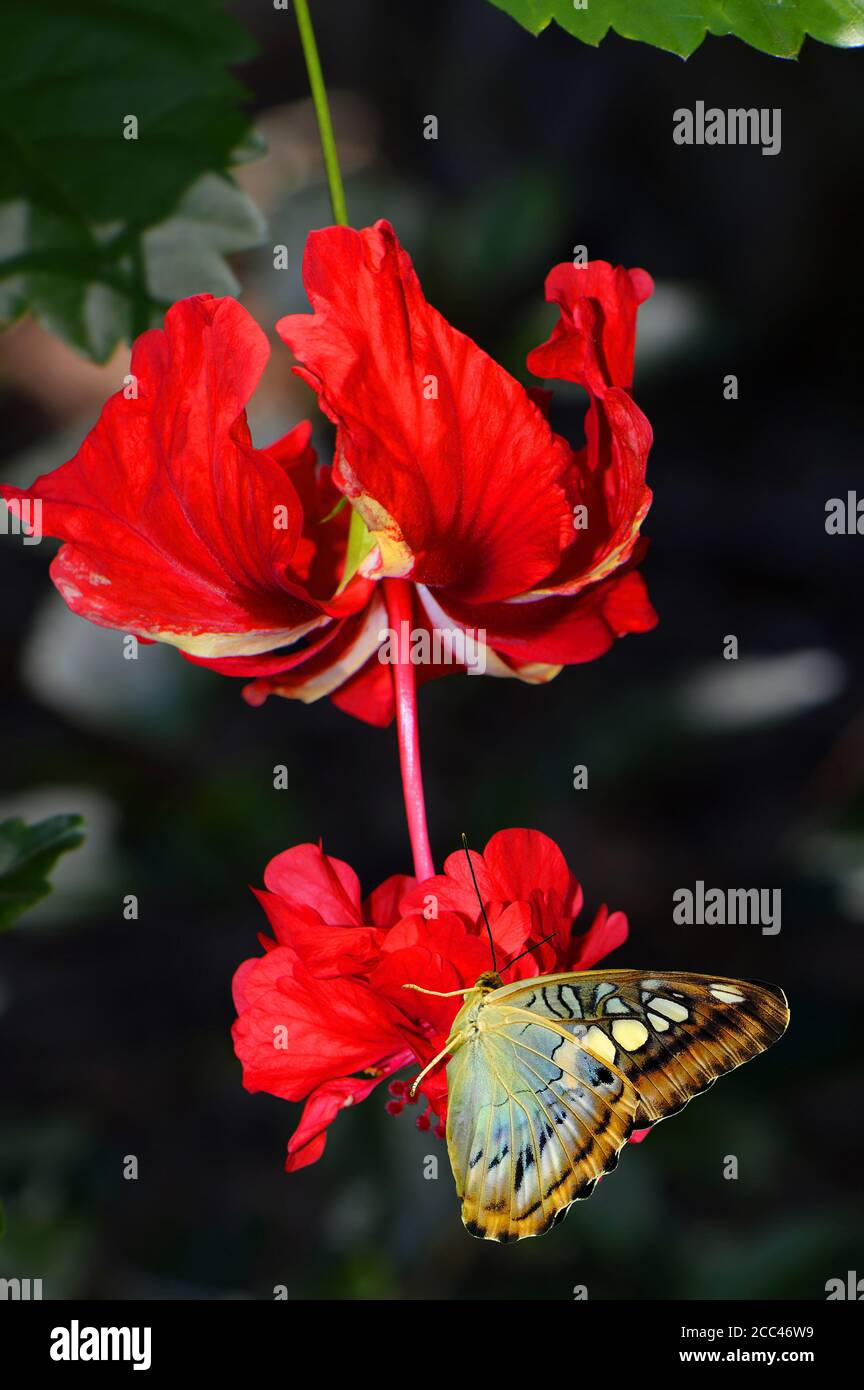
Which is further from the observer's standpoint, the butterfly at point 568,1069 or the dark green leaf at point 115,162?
the dark green leaf at point 115,162

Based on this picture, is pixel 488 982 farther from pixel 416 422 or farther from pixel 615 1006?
pixel 416 422

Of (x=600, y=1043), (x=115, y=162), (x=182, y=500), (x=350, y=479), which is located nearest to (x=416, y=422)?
(x=350, y=479)

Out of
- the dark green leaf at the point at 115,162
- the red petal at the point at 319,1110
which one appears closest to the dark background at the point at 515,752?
the dark green leaf at the point at 115,162

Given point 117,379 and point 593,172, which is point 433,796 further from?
point 593,172

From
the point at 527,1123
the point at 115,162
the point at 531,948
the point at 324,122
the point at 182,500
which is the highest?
the point at 115,162

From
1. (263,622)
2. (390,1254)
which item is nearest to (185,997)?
(390,1254)

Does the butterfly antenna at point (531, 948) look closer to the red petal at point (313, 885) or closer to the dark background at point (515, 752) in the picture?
the red petal at point (313, 885)
